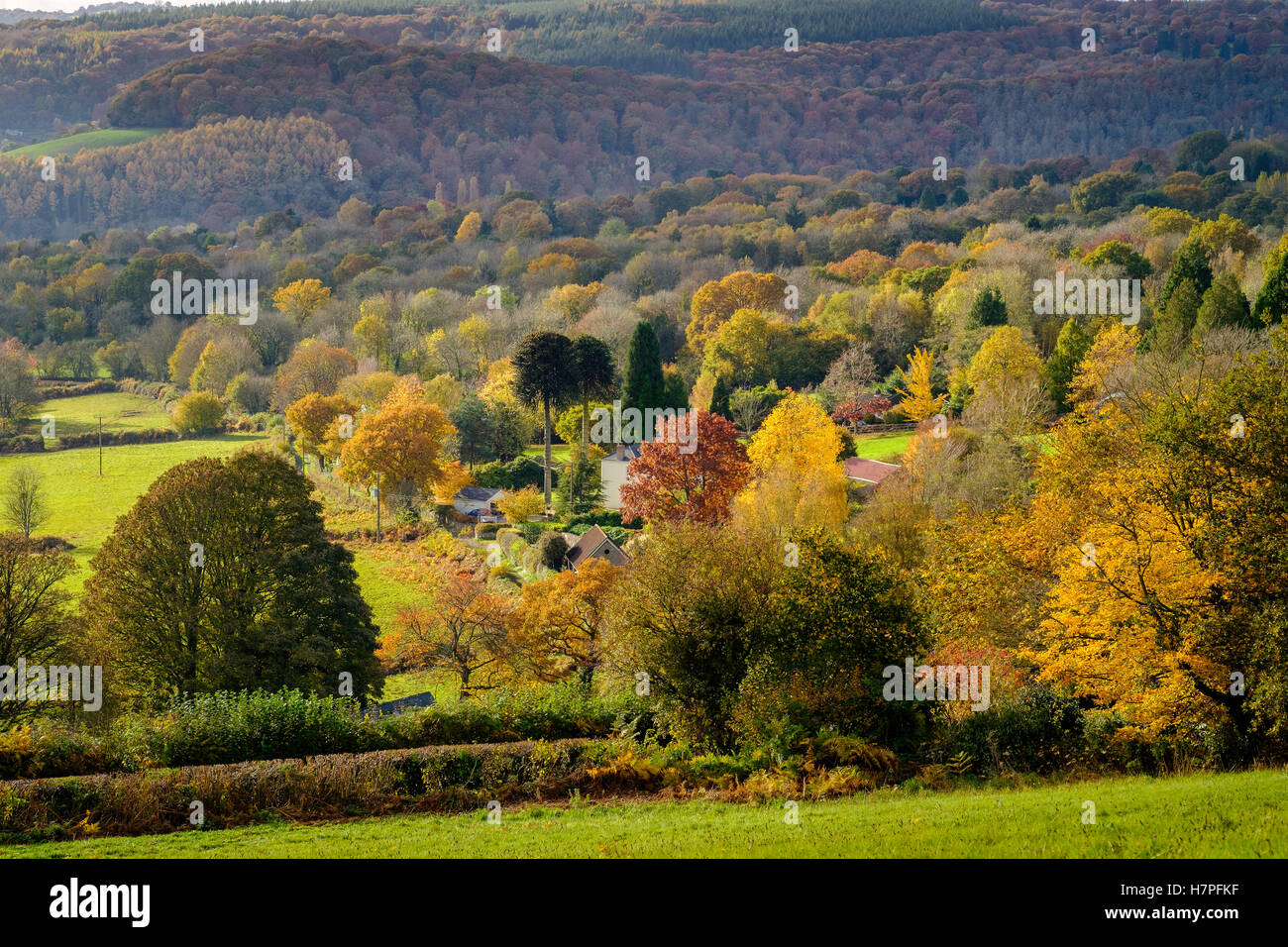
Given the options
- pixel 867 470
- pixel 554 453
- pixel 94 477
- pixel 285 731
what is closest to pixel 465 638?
pixel 285 731

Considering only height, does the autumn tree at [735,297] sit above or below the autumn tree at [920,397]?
above

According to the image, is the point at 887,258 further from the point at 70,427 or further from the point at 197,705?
the point at 197,705

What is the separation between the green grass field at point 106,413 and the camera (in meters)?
81.6

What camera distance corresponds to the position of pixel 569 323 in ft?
301

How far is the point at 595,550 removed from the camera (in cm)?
4103

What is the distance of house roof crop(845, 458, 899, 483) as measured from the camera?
47.4 metres

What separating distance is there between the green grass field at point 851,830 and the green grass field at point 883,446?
3653cm

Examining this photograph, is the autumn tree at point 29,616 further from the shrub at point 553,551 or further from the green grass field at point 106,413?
the green grass field at point 106,413

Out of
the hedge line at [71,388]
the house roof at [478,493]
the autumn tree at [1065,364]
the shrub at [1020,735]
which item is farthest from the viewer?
the hedge line at [71,388]

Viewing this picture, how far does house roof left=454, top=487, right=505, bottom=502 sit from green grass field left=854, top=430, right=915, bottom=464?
18.9m

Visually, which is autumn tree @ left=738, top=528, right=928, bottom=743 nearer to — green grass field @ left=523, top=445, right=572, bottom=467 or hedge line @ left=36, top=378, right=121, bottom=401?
green grass field @ left=523, top=445, right=572, bottom=467

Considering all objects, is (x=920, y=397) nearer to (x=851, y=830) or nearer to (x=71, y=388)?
(x=851, y=830)

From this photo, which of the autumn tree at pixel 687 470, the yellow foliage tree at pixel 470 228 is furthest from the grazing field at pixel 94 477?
the yellow foliage tree at pixel 470 228

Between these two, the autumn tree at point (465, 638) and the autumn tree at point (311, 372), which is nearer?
the autumn tree at point (465, 638)
